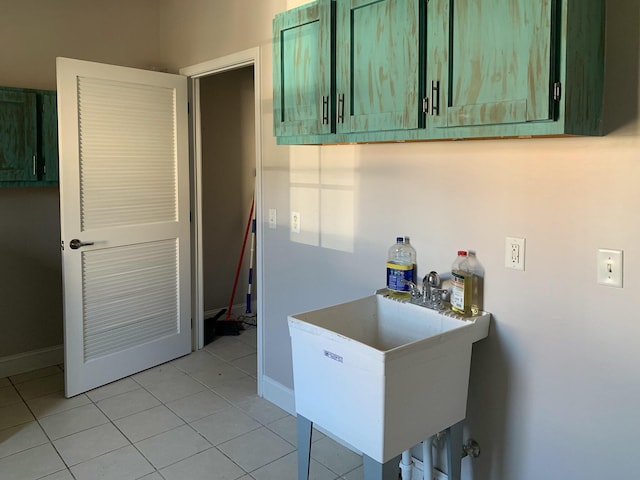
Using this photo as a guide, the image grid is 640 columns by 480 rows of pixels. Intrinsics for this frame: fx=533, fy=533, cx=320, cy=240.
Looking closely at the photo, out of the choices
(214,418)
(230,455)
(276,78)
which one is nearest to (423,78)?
(276,78)

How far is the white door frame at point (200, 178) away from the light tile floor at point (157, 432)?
39 cm

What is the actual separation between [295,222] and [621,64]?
5.89 ft

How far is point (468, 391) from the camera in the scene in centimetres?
220

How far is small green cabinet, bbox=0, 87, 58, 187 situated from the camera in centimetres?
338

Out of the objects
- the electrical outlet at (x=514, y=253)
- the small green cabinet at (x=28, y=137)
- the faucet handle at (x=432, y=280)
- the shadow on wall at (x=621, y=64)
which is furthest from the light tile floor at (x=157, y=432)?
the shadow on wall at (x=621, y=64)

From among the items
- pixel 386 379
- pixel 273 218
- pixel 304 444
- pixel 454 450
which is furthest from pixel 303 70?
pixel 454 450

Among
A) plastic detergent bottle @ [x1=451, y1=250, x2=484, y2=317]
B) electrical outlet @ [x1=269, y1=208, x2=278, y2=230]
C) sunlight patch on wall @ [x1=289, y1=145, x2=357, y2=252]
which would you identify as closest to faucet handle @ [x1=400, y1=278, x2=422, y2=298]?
plastic detergent bottle @ [x1=451, y1=250, x2=484, y2=317]

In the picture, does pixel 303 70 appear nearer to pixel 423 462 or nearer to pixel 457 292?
pixel 457 292

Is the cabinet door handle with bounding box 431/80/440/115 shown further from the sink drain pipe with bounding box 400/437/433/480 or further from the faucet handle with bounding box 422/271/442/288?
the sink drain pipe with bounding box 400/437/433/480

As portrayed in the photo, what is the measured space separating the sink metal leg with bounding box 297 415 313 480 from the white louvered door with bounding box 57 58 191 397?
6.16 feet

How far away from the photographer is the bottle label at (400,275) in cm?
231

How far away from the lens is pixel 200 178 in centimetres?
401

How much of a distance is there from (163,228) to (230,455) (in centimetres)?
172

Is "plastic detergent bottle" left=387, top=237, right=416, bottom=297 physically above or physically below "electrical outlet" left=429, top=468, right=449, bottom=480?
above
